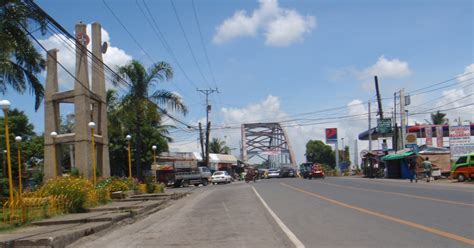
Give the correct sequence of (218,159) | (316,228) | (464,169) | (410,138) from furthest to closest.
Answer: (218,159) < (410,138) < (464,169) < (316,228)

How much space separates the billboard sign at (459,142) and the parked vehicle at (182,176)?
26.7 m

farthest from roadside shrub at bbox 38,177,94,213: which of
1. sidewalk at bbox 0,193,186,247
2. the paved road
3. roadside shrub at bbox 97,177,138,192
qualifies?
the paved road

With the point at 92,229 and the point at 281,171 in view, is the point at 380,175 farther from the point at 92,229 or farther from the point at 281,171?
the point at 92,229

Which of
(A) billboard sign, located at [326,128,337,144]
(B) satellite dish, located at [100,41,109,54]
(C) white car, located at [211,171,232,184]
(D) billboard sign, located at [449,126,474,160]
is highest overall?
(B) satellite dish, located at [100,41,109,54]

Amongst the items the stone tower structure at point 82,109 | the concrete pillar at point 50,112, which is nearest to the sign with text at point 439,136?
the stone tower structure at point 82,109

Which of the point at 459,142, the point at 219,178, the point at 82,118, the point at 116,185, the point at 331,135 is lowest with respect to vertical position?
the point at 219,178

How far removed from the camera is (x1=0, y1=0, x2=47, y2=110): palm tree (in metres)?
20.8

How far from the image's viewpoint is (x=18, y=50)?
2366 centimetres

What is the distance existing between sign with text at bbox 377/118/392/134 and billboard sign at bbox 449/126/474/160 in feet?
51.0

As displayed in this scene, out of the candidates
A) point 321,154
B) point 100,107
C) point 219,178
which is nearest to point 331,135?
point 219,178

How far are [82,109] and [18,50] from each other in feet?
40.9

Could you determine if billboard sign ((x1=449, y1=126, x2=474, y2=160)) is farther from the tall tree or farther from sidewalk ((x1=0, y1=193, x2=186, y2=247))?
the tall tree

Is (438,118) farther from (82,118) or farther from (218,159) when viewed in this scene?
(82,118)

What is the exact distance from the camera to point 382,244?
408 inches
